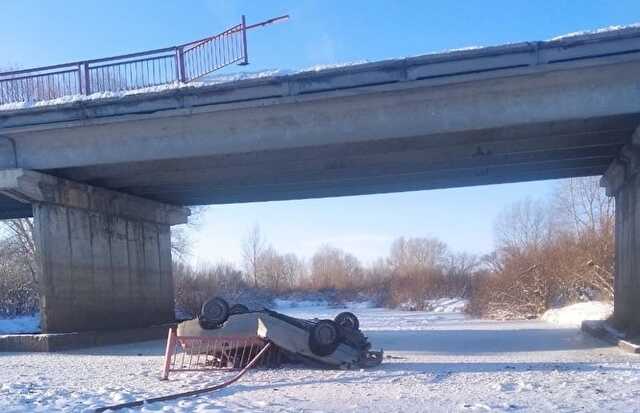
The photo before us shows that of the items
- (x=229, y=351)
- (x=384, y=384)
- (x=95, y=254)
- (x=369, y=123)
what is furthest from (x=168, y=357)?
(x=95, y=254)

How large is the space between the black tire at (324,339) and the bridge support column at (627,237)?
760 cm

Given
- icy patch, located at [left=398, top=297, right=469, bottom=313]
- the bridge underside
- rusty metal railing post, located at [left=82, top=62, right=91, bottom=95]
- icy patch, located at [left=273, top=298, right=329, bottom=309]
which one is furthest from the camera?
icy patch, located at [left=273, top=298, right=329, bottom=309]

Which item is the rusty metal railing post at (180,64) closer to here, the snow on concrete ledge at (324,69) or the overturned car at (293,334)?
the snow on concrete ledge at (324,69)

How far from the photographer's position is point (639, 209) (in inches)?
574

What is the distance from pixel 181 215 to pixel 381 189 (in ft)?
26.7

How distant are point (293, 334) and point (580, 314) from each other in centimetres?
1568

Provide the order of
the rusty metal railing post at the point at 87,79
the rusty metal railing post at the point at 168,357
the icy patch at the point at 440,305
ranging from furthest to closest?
the icy patch at the point at 440,305
the rusty metal railing post at the point at 87,79
the rusty metal railing post at the point at 168,357

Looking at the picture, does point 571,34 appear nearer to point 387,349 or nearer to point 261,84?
point 261,84

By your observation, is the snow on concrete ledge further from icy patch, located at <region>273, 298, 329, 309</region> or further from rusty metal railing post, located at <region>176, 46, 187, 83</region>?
icy patch, located at <region>273, 298, 329, 309</region>

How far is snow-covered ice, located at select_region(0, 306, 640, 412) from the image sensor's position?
23.9ft

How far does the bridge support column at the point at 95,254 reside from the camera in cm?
1722

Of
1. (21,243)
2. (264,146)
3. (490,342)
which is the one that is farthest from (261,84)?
(21,243)

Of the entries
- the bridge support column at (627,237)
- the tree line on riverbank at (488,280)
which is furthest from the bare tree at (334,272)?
the bridge support column at (627,237)

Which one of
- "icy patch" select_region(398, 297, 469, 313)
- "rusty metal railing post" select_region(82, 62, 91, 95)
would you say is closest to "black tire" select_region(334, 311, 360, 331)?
"rusty metal railing post" select_region(82, 62, 91, 95)
